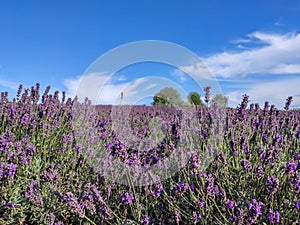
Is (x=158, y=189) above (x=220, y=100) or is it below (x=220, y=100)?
below

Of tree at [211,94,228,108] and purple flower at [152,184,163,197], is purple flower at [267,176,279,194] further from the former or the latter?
tree at [211,94,228,108]

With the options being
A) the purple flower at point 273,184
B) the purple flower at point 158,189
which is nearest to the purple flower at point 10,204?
the purple flower at point 158,189

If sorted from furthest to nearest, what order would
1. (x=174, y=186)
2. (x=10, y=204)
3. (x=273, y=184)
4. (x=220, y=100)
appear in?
(x=220, y=100), (x=10, y=204), (x=174, y=186), (x=273, y=184)

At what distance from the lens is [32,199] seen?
7.45 feet

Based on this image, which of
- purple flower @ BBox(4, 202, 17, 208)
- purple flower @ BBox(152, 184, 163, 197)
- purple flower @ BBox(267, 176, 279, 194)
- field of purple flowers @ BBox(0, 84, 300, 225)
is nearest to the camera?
purple flower @ BBox(267, 176, 279, 194)

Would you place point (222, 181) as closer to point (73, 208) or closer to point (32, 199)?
point (73, 208)

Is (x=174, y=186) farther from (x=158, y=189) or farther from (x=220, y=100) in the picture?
(x=220, y=100)

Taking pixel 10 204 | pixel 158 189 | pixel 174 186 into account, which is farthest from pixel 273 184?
pixel 10 204

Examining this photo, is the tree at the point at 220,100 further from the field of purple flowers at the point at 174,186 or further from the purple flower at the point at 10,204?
the purple flower at the point at 10,204

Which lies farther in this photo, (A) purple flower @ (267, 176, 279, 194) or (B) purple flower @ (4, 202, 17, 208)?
(B) purple flower @ (4, 202, 17, 208)

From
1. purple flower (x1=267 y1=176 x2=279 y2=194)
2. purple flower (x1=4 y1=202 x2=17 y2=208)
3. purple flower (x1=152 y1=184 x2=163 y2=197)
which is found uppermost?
purple flower (x1=267 y1=176 x2=279 y2=194)

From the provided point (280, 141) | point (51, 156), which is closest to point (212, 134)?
point (280, 141)

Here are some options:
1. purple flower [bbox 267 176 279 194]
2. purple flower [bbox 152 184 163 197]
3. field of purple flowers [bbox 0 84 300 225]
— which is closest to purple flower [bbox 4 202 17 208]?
field of purple flowers [bbox 0 84 300 225]

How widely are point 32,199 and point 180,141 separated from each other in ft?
3.89
